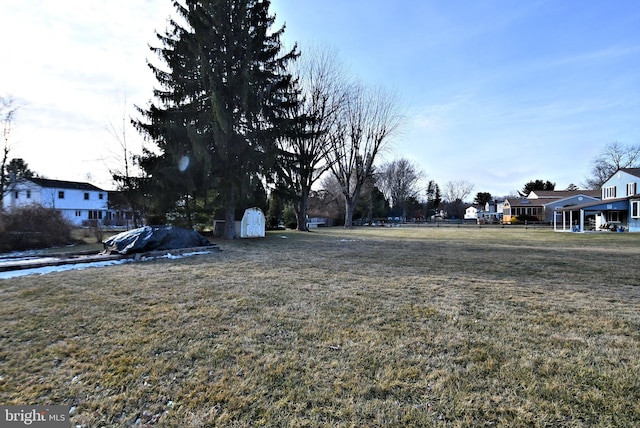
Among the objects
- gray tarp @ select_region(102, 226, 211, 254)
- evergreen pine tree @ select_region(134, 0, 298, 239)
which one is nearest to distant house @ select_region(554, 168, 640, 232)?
evergreen pine tree @ select_region(134, 0, 298, 239)

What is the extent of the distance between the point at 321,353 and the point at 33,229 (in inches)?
579

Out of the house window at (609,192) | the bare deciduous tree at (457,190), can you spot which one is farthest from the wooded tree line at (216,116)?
the bare deciduous tree at (457,190)

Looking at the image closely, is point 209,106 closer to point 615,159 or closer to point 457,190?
point 615,159

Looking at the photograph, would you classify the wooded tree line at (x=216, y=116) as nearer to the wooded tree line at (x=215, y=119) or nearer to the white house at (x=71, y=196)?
the wooded tree line at (x=215, y=119)

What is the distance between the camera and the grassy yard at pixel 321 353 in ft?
6.42

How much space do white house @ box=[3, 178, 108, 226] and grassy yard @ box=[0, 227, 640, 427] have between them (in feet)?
109

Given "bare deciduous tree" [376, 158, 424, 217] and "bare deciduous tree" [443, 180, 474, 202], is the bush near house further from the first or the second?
"bare deciduous tree" [443, 180, 474, 202]

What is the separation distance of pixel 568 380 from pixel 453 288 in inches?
120

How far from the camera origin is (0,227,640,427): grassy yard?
77.0 inches

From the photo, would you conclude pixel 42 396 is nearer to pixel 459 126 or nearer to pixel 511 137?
pixel 459 126

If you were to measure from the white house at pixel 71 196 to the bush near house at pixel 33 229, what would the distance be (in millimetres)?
20756

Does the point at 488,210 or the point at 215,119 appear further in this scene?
the point at 488,210

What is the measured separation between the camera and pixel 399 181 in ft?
193

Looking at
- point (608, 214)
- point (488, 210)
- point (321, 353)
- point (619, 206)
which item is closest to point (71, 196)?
point (321, 353)
